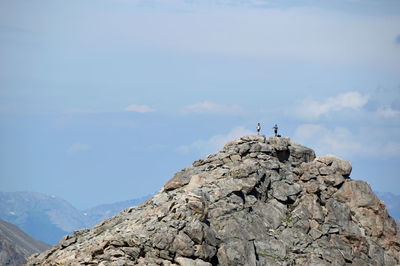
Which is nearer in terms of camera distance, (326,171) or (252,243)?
(252,243)

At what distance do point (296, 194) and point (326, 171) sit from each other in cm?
705

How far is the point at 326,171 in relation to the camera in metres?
111

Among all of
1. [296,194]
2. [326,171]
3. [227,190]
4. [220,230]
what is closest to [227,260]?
[220,230]

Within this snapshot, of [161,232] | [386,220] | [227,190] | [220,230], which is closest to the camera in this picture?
[161,232]

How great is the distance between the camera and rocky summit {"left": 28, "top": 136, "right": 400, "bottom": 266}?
87500 mm

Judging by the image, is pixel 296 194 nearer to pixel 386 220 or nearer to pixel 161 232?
pixel 386 220

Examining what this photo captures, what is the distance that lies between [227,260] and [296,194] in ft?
66.3

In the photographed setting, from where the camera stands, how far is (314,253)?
98.3m

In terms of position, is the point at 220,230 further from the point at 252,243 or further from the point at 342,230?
the point at 342,230

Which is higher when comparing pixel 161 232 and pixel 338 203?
pixel 338 203

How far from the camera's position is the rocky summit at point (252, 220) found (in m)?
87.5

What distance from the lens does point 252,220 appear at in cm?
9938

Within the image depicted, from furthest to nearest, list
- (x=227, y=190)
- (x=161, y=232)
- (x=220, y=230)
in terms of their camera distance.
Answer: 1. (x=227, y=190)
2. (x=220, y=230)
3. (x=161, y=232)

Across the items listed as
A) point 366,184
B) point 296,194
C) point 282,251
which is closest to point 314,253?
point 282,251
